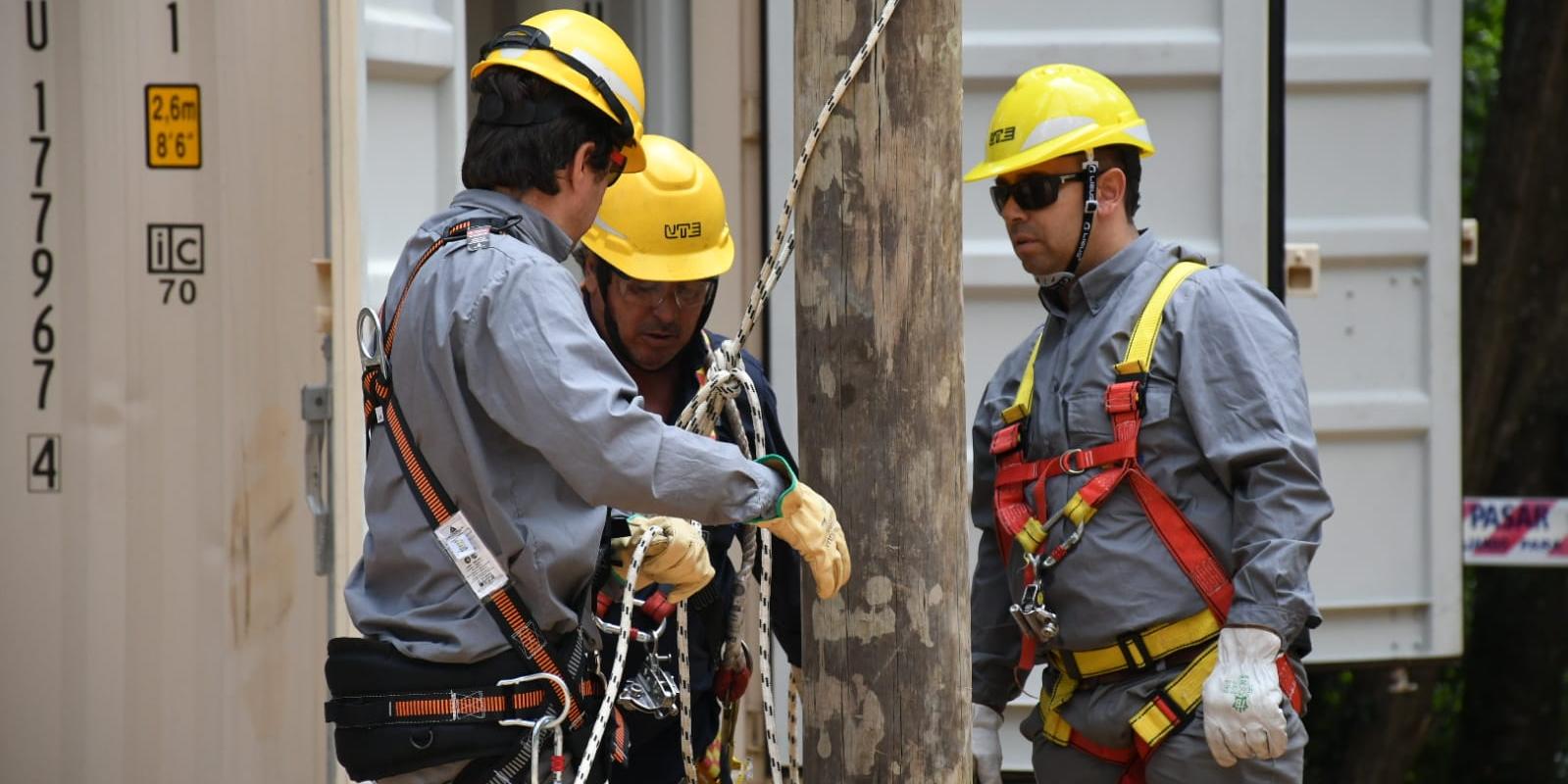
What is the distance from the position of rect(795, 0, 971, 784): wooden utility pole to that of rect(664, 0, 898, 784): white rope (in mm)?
20

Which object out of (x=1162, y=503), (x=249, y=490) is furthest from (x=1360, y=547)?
(x=249, y=490)

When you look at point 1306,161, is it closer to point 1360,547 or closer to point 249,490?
point 1360,547

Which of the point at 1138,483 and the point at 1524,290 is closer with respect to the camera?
the point at 1138,483

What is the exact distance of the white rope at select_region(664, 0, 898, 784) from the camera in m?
2.72

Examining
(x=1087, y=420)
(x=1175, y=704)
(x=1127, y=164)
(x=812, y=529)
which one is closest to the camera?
(x=812, y=529)

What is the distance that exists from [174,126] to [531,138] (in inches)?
65.0

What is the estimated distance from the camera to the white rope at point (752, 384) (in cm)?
272

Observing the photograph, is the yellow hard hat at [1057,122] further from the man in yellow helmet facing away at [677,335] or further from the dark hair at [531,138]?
the dark hair at [531,138]

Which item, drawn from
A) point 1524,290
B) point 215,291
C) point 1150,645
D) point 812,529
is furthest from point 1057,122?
point 1524,290

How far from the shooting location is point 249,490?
4.13 meters

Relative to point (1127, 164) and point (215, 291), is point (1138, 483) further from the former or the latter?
point (215, 291)

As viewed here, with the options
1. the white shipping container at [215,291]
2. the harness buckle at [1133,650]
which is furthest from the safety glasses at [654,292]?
the harness buckle at [1133,650]

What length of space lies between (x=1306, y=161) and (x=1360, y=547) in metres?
1.08

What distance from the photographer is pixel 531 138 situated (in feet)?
9.23
